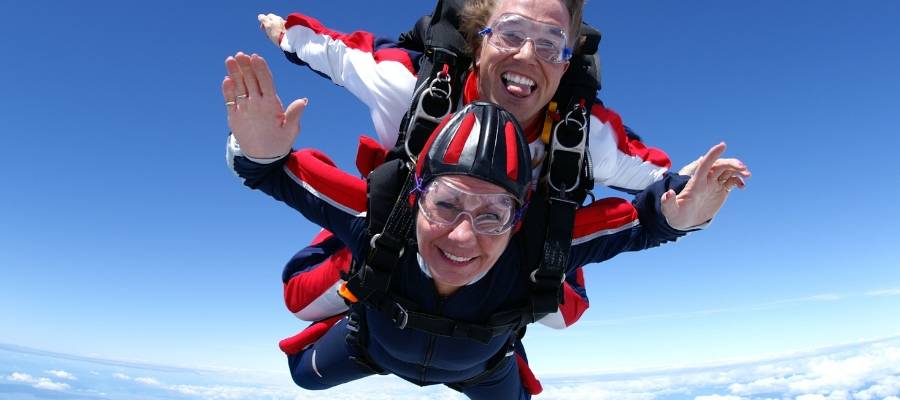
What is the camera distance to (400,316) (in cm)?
268

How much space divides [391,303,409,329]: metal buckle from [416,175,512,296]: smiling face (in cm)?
27

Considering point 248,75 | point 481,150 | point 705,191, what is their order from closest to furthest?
point 248,75 → point 481,150 → point 705,191

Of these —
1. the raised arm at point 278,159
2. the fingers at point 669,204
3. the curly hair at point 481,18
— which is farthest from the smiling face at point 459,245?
the curly hair at point 481,18

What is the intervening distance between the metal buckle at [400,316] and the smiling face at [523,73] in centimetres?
99

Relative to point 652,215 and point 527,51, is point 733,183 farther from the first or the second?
point 527,51

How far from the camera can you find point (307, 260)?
3496 mm

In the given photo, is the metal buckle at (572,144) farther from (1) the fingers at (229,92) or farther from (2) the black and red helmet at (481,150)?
(1) the fingers at (229,92)

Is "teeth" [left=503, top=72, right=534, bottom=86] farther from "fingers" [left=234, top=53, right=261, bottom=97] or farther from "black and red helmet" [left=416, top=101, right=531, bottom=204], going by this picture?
"fingers" [left=234, top=53, right=261, bottom=97]

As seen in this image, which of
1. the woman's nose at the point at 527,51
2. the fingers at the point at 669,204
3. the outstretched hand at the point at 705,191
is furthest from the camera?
the woman's nose at the point at 527,51

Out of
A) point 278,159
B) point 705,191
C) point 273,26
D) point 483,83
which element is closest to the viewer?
point 278,159

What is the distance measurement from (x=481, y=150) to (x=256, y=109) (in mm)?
834

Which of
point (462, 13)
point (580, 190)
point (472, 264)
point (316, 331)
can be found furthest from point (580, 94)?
point (316, 331)

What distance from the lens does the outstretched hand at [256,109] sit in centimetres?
221

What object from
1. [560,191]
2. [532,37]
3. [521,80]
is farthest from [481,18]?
[560,191]
